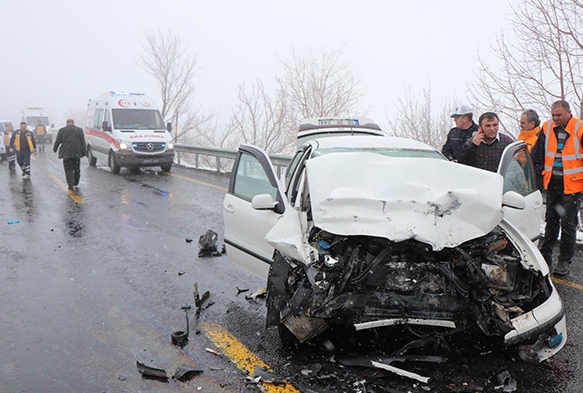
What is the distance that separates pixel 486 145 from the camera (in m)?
6.09

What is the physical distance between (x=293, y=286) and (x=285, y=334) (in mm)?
420

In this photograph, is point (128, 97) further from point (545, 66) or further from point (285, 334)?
point (285, 334)

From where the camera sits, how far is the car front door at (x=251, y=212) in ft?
15.1

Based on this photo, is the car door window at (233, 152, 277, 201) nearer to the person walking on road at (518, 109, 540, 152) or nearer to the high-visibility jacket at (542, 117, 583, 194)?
the high-visibility jacket at (542, 117, 583, 194)

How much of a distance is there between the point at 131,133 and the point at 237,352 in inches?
524

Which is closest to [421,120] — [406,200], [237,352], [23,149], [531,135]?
[23,149]

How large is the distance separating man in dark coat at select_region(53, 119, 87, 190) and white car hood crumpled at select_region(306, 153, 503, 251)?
389 inches

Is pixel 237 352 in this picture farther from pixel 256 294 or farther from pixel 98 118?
pixel 98 118

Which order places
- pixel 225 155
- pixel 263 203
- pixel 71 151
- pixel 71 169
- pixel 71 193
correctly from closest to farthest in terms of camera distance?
1. pixel 263 203
2. pixel 71 193
3. pixel 71 151
4. pixel 71 169
5. pixel 225 155

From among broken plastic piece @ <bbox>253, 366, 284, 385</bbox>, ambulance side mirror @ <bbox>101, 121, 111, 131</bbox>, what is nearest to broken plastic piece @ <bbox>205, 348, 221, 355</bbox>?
broken plastic piece @ <bbox>253, 366, 284, 385</bbox>

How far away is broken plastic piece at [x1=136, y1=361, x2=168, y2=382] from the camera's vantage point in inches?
139

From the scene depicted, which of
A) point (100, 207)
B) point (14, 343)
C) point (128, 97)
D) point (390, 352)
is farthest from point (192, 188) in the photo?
point (390, 352)

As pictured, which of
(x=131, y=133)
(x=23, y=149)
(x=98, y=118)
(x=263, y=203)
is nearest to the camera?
(x=263, y=203)

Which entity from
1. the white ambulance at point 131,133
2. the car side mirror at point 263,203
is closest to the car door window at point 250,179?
the car side mirror at point 263,203
